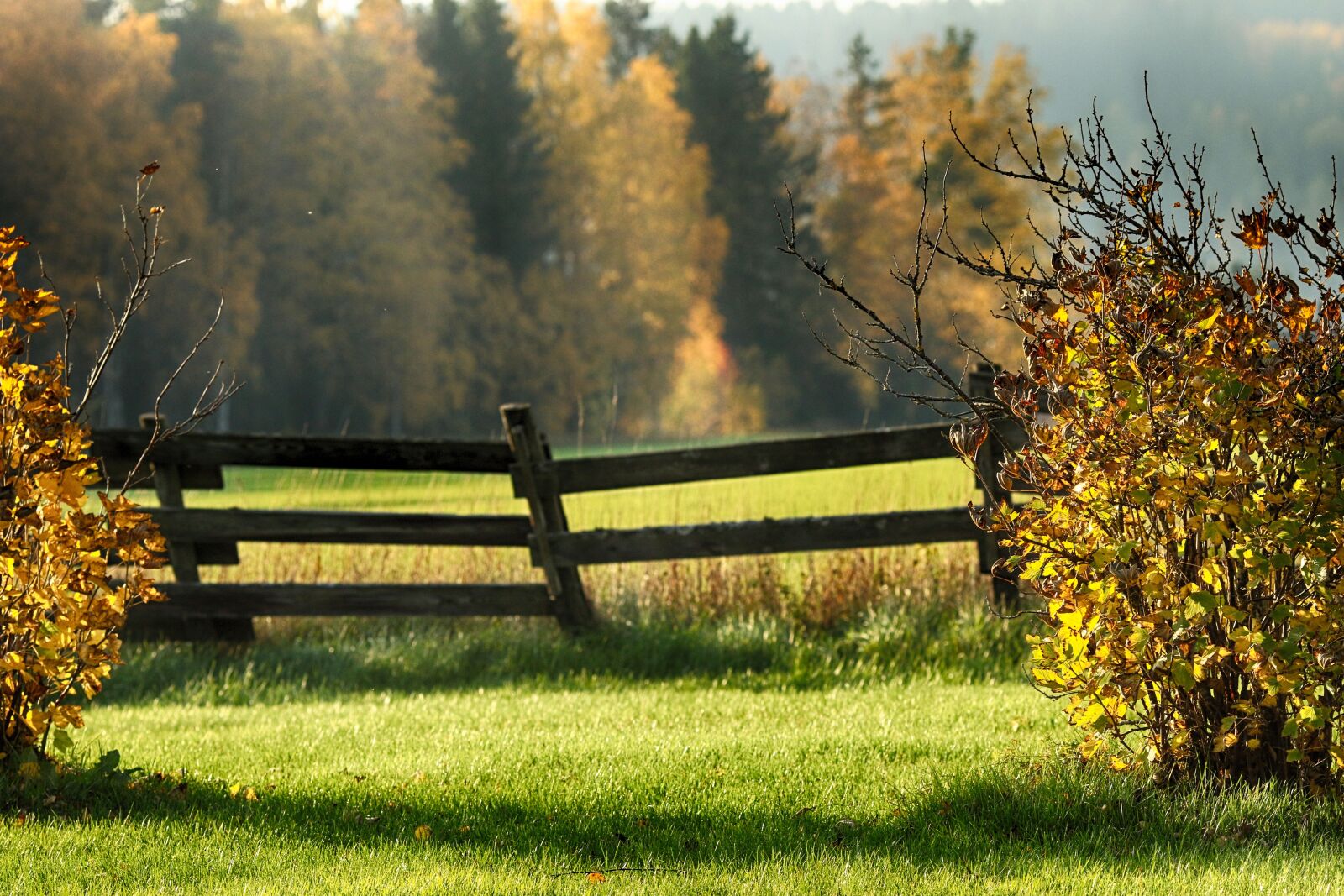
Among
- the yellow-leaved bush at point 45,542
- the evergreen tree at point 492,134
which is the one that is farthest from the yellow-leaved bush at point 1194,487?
the evergreen tree at point 492,134

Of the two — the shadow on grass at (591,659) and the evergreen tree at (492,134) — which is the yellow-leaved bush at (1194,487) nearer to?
the shadow on grass at (591,659)

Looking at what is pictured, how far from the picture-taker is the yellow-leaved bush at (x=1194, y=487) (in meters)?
4.02

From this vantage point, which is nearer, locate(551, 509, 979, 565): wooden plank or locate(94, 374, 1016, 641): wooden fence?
locate(551, 509, 979, 565): wooden plank

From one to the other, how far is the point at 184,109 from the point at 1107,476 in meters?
31.7

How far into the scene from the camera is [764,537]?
25.7 ft

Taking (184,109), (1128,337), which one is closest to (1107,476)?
(1128,337)

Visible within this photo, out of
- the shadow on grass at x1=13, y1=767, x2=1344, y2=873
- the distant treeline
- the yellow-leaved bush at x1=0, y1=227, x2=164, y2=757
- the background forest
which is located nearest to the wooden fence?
the shadow on grass at x1=13, y1=767, x2=1344, y2=873

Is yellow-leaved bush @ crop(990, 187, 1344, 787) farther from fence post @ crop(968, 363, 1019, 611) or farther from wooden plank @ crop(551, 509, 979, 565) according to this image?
fence post @ crop(968, 363, 1019, 611)

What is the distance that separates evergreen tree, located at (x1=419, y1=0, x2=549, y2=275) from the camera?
4097 cm

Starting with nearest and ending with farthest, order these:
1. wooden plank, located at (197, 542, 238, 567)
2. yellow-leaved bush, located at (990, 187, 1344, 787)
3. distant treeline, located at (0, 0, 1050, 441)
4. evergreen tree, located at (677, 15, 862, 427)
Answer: yellow-leaved bush, located at (990, 187, 1344, 787) < wooden plank, located at (197, 542, 238, 567) < distant treeline, located at (0, 0, 1050, 441) < evergreen tree, located at (677, 15, 862, 427)

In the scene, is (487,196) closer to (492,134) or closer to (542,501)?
(492,134)

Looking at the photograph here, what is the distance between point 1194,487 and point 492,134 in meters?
39.0

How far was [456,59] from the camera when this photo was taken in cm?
4144

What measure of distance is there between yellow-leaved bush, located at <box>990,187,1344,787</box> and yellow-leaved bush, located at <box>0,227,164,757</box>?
10.0 feet
